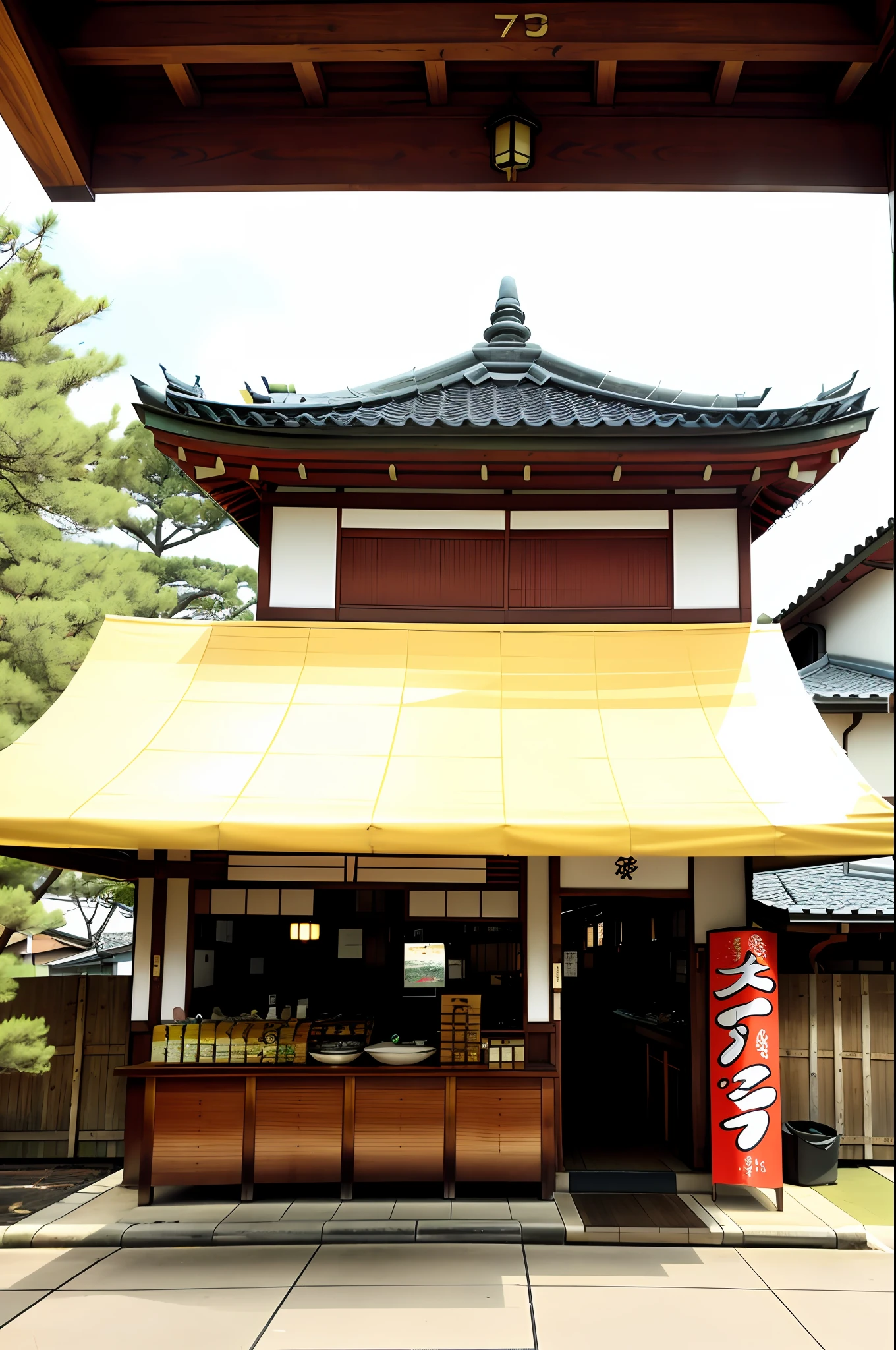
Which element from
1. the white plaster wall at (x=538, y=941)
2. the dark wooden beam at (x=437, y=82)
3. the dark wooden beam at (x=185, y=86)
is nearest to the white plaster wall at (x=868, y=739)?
the white plaster wall at (x=538, y=941)

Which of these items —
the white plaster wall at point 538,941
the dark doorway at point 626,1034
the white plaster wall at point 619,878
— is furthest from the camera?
the dark doorway at point 626,1034

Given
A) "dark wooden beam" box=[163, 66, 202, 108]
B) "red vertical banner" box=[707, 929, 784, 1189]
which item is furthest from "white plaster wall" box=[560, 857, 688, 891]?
"dark wooden beam" box=[163, 66, 202, 108]

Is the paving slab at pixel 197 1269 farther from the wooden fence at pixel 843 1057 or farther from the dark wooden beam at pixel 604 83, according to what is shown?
the dark wooden beam at pixel 604 83

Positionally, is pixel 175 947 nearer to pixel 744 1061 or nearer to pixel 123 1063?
pixel 123 1063

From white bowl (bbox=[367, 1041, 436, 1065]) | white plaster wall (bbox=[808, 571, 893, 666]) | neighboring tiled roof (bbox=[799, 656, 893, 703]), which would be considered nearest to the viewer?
white bowl (bbox=[367, 1041, 436, 1065])

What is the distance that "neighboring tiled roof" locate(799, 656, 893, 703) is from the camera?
12.3 metres

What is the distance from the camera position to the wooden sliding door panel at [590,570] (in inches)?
386

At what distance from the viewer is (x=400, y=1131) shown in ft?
27.6

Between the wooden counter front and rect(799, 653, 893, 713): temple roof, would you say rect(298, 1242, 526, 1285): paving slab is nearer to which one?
the wooden counter front

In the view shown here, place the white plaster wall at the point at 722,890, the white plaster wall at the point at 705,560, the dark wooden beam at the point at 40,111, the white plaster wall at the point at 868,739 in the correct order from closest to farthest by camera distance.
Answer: the dark wooden beam at the point at 40,111 < the white plaster wall at the point at 722,890 < the white plaster wall at the point at 705,560 < the white plaster wall at the point at 868,739

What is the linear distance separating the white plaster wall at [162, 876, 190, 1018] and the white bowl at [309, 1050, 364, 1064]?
1.39 meters

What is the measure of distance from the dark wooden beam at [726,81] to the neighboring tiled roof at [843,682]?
1002cm

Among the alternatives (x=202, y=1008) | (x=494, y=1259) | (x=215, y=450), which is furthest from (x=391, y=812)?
(x=202, y=1008)

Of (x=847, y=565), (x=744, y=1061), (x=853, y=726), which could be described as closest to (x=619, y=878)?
(x=744, y=1061)
